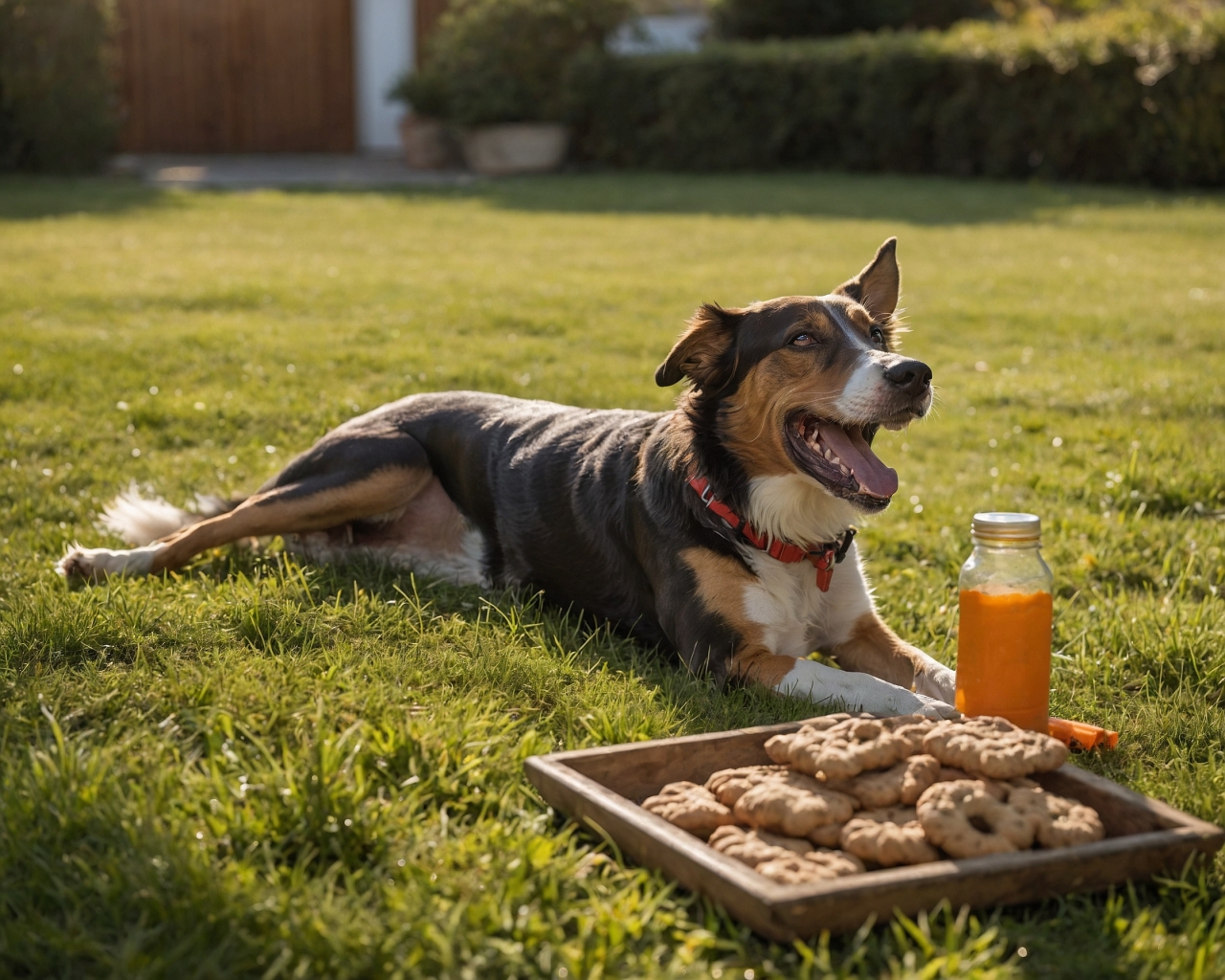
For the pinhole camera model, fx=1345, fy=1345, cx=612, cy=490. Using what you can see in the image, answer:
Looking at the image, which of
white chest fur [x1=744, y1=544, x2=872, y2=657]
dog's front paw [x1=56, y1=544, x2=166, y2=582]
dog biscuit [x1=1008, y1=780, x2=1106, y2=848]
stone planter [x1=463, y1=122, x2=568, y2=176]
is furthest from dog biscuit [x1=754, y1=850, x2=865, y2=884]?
stone planter [x1=463, y1=122, x2=568, y2=176]

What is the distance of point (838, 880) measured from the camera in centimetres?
269

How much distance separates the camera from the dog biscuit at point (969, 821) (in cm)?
287

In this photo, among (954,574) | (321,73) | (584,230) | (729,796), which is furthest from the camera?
(321,73)

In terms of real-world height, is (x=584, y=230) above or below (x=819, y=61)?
below

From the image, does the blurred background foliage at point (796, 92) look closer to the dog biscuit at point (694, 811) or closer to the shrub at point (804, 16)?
the shrub at point (804, 16)

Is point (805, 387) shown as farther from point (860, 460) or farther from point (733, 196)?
point (733, 196)

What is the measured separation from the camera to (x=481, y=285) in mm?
11547

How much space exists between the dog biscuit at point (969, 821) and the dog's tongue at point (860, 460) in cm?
149

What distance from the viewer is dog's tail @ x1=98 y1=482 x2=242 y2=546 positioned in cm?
561

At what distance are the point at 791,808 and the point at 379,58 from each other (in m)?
27.6

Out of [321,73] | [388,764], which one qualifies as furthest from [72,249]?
[321,73]

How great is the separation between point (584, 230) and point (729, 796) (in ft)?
42.5

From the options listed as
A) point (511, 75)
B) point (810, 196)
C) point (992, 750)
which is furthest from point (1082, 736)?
point (511, 75)

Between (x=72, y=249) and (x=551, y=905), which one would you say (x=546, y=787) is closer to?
(x=551, y=905)
